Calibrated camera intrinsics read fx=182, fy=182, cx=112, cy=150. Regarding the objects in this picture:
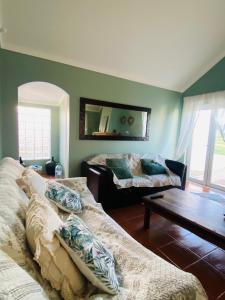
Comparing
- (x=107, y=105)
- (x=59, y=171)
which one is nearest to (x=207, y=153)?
(x=107, y=105)

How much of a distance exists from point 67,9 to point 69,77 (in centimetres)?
103

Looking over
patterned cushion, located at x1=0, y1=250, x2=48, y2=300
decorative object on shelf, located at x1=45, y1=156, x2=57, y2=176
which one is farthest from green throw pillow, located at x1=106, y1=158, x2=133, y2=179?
patterned cushion, located at x1=0, y1=250, x2=48, y2=300

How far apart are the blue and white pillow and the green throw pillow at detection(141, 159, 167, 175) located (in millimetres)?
2078

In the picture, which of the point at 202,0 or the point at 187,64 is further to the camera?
the point at 187,64

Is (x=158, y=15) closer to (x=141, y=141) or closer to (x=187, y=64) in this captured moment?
(x=187, y=64)

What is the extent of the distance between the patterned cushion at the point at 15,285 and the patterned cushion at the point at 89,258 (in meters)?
0.27

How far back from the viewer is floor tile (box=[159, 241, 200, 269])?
1852 mm

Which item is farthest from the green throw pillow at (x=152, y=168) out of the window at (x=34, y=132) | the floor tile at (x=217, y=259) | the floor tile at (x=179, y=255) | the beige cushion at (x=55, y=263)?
the beige cushion at (x=55, y=263)

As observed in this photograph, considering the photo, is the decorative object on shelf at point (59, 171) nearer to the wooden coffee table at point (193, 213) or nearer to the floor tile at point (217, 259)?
the wooden coffee table at point (193, 213)

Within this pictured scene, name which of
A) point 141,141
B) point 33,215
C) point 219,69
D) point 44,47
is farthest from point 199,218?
point 219,69

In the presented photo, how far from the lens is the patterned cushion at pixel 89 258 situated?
2.72ft

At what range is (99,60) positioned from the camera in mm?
3359

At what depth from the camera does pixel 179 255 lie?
196cm

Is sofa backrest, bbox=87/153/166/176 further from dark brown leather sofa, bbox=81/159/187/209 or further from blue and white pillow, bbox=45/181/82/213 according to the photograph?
blue and white pillow, bbox=45/181/82/213
